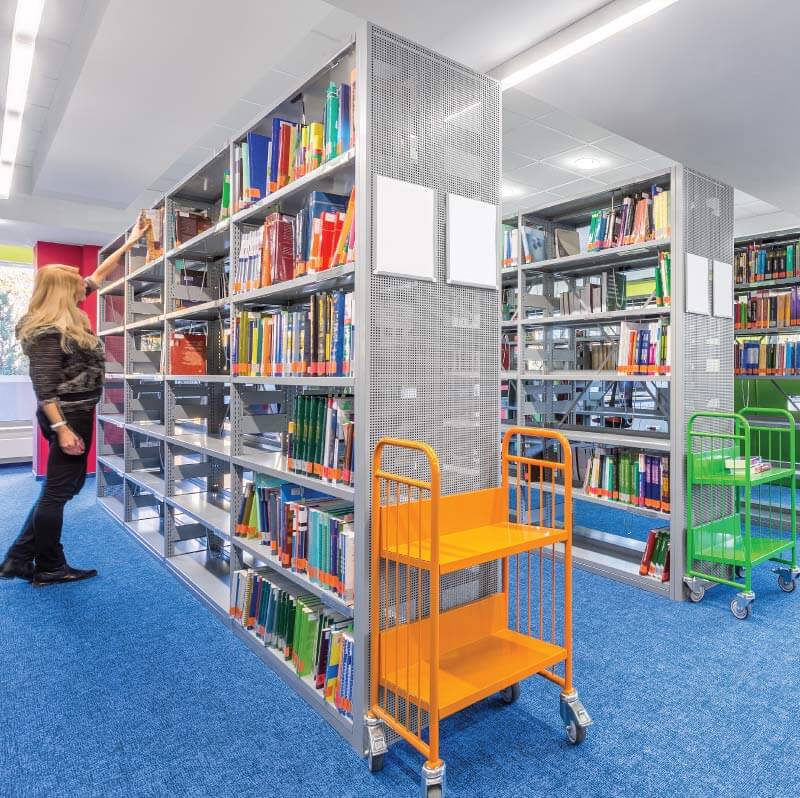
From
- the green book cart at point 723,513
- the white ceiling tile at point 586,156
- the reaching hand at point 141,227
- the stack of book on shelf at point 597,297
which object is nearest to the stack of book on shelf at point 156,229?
the reaching hand at point 141,227

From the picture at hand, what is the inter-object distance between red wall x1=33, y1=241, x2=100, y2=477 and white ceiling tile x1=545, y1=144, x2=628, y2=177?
5.38 meters

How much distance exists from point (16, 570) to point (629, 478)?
3814 millimetres

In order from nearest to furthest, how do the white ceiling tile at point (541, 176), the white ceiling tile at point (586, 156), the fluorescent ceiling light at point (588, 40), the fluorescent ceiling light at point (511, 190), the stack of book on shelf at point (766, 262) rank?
1. the fluorescent ceiling light at point (588, 40)
2. the stack of book on shelf at point (766, 262)
3. the white ceiling tile at point (586, 156)
4. the white ceiling tile at point (541, 176)
5. the fluorescent ceiling light at point (511, 190)

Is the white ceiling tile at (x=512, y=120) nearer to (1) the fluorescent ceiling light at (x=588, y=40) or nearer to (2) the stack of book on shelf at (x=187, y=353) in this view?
(1) the fluorescent ceiling light at (x=588, y=40)

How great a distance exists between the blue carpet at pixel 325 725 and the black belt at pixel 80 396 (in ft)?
3.73

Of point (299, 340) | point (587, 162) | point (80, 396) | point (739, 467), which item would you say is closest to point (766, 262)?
point (587, 162)

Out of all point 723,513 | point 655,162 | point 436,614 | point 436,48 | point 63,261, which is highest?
point 655,162

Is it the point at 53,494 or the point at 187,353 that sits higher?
the point at 187,353

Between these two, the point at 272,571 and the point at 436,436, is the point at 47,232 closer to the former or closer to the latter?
the point at 272,571

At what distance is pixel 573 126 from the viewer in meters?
4.86

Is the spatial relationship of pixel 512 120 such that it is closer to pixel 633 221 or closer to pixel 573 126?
pixel 573 126

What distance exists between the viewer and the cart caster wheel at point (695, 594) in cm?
323

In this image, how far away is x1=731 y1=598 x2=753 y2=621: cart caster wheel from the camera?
3.00 meters

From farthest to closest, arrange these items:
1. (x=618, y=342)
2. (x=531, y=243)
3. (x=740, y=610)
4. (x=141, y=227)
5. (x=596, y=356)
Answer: (x=596, y=356), (x=531, y=243), (x=618, y=342), (x=141, y=227), (x=740, y=610)
